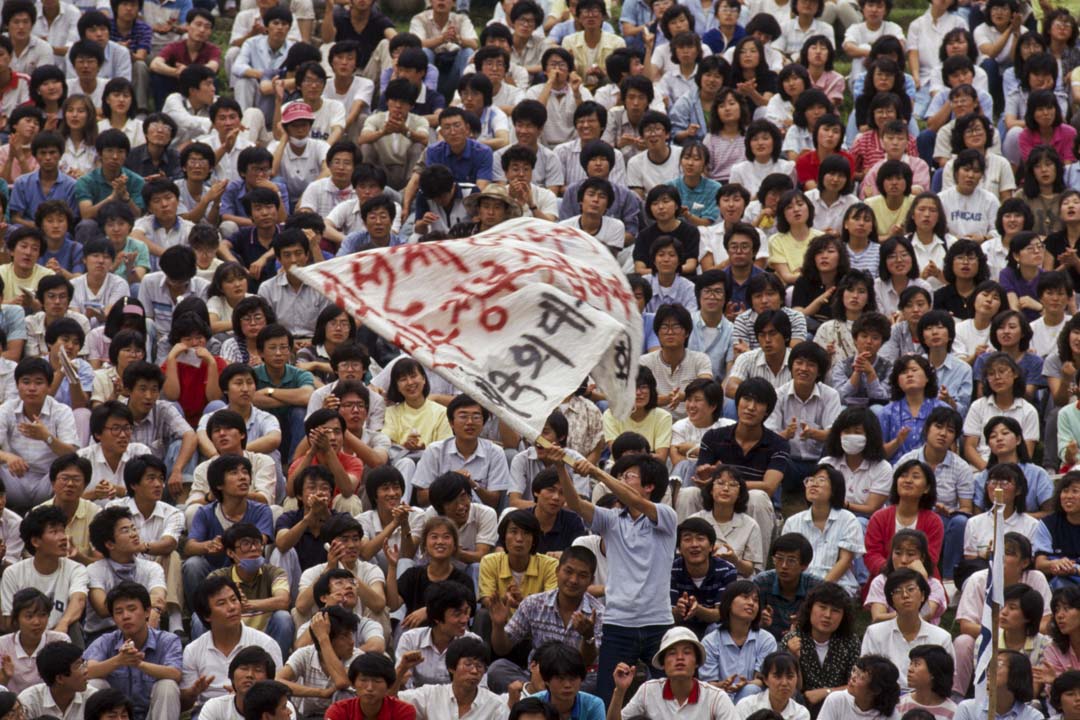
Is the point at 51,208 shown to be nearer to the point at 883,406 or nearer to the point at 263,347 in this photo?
the point at 263,347

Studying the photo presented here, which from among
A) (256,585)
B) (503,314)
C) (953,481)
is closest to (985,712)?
(953,481)

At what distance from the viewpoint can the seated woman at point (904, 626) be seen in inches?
536

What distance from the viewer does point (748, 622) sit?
538 inches

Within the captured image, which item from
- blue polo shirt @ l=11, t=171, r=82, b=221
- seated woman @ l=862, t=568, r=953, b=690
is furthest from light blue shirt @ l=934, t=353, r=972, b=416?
blue polo shirt @ l=11, t=171, r=82, b=221

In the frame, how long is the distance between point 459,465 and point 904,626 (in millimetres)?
3342

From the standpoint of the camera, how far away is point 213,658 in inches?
538

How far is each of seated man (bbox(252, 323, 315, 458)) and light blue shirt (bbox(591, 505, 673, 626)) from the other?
11.0ft

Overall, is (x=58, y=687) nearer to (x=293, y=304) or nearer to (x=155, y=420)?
(x=155, y=420)

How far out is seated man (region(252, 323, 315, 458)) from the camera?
16.0 meters

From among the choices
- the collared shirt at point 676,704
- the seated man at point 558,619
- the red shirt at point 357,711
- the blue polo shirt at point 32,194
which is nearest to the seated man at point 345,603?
the red shirt at point 357,711

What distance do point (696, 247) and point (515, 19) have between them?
436cm

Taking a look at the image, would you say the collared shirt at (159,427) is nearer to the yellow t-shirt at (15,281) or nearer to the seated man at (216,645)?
the yellow t-shirt at (15,281)

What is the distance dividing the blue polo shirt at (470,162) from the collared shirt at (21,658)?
261 inches

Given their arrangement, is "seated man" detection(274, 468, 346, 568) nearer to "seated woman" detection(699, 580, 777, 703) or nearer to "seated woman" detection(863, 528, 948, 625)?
"seated woman" detection(699, 580, 777, 703)
